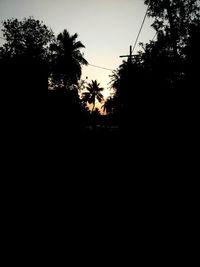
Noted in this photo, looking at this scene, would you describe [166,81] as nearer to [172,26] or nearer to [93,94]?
[172,26]

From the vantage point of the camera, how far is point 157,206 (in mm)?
4277

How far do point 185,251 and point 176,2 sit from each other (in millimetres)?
16501

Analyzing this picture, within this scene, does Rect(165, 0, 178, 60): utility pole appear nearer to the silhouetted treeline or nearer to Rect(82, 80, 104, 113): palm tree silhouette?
the silhouetted treeline

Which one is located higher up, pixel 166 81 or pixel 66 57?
pixel 66 57

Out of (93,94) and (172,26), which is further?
(93,94)

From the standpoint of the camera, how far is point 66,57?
2495cm

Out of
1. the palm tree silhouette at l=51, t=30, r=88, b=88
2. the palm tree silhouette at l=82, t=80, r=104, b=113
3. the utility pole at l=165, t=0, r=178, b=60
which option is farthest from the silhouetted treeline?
the palm tree silhouette at l=82, t=80, r=104, b=113

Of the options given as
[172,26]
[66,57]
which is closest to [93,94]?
[66,57]

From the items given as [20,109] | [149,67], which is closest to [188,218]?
[20,109]

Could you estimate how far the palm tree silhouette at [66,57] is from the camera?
25.0 metres

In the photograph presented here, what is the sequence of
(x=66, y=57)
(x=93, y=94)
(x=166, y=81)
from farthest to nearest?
1. (x=93, y=94)
2. (x=66, y=57)
3. (x=166, y=81)

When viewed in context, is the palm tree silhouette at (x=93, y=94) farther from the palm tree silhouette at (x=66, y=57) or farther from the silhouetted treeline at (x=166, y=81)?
the silhouetted treeline at (x=166, y=81)

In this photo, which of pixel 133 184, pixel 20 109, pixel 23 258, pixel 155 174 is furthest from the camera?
pixel 20 109

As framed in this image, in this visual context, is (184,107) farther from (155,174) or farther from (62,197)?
(62,197)
